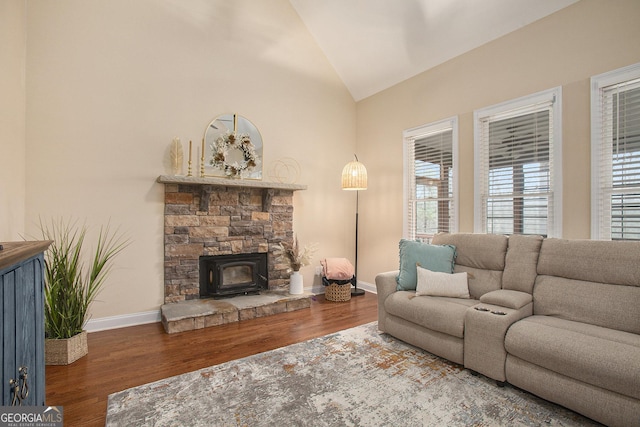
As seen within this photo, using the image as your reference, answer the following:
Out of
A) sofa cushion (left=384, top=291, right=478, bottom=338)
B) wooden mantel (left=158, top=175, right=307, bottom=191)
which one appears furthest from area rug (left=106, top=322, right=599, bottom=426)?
wooden mantel (left=158, top=175, right=307, bottom=191)

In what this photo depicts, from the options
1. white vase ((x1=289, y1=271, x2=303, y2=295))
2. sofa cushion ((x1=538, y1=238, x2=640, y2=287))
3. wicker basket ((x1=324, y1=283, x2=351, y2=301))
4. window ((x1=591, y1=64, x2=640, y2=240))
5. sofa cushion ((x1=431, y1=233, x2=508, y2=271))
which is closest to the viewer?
sofa cushion ((x1=538, y1=238, x2=640, y2=287))

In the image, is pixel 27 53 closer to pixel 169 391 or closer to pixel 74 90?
pixel 74 90

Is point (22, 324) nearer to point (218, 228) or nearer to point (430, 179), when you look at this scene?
point (218, 228)

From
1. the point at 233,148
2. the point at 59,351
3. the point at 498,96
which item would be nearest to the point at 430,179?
the point at 498,96

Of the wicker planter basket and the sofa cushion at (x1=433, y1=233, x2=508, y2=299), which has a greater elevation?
the sofa cushion at (x1=433, y1=233, x2=508, y2=299)

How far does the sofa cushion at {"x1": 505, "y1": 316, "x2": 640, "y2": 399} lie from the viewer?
1.75m

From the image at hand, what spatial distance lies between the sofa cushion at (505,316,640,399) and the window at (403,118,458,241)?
1.94 meters

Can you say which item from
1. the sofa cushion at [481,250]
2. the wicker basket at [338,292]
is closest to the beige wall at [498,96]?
the sofa cushion at [481,250]

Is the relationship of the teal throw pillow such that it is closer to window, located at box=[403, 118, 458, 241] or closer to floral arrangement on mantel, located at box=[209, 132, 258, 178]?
window, located at box=[403, 118, 458, 241]

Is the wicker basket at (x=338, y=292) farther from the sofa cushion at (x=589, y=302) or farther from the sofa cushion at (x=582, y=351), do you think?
the sofa cushion at (x=582, y=351)

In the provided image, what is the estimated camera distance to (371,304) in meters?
4.38

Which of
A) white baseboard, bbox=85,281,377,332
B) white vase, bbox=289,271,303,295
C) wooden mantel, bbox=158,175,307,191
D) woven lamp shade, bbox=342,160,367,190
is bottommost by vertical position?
white baseboard, bbox=85,281,377,332

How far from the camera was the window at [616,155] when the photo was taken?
2764 millimetres

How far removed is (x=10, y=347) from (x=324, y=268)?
3.80 meters
